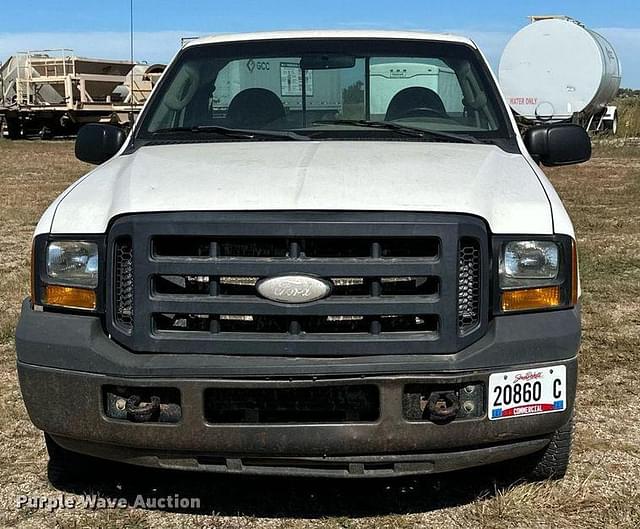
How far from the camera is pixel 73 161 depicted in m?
21.4

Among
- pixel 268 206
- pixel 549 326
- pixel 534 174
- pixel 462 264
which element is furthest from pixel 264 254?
pixel 534 174

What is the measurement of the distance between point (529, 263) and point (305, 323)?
79 cm

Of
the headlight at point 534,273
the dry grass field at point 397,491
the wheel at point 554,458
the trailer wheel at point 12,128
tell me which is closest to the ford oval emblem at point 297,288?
the headlight at point 534,273

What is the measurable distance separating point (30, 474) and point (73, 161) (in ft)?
60.3

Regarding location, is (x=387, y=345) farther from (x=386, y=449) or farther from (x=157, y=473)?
(x=157, y=473)

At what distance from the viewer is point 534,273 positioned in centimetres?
314

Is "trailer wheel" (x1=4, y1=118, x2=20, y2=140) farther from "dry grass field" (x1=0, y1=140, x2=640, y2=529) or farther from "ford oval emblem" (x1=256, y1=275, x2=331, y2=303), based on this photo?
"ford oval emblem" (x1=256, y1=275, x2=331, y2=303)

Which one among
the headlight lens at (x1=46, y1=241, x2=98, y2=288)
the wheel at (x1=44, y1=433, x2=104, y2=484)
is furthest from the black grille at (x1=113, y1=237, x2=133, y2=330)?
the wheel at (x1=44, y1=433, x2=104, y2=484)

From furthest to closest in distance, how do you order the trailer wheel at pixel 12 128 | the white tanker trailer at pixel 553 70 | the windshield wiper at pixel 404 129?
the trailer wheel at pixel 12 128 → the white tanker trailer at pixel 553 70 → the windshield wiper at pixel 404 129

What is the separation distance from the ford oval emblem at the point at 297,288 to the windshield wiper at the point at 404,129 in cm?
136

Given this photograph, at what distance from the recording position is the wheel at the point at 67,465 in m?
3.59

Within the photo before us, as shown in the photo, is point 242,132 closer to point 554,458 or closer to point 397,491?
point 397,491

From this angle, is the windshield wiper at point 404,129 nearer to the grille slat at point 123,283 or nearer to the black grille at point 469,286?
the black grille at point 469,286

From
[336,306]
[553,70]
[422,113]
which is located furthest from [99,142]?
[553,70]
